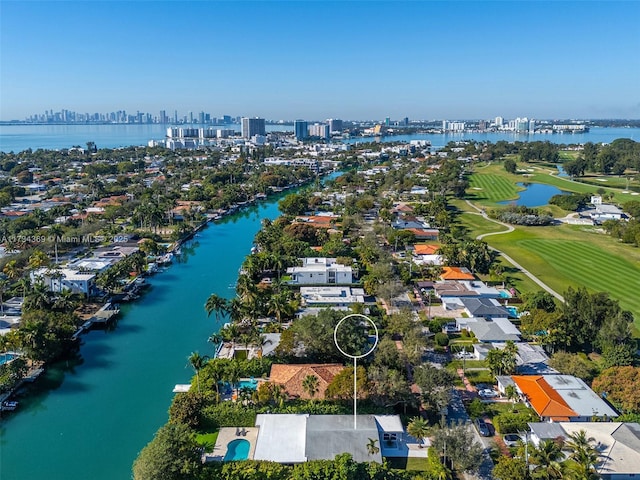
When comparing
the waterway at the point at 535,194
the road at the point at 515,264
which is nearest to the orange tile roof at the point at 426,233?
the road at the point at 515,264

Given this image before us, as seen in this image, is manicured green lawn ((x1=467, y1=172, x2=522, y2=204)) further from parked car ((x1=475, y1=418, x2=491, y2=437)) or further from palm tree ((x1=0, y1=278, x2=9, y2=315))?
palm tree ((x1=0, y1=278, x2=9, y2=315))

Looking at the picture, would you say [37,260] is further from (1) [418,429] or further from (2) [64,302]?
(1) [418,429]

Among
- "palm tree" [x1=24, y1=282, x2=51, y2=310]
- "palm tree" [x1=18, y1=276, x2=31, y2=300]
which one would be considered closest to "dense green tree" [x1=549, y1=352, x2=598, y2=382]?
"palm tree" [x1=24, y1=282, x2=51, y2=310]

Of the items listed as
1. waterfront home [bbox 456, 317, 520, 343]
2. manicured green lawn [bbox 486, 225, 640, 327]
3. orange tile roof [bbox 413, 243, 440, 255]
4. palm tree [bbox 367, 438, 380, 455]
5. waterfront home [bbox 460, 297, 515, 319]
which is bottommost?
palm tree [bbox 367, 438, 380, 455]

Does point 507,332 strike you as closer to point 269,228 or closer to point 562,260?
point 562,260

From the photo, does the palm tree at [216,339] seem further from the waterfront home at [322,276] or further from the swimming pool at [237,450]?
the waterfront home at [322,276]

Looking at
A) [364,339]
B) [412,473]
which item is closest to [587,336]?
[364,339]
